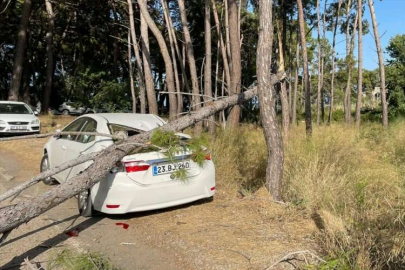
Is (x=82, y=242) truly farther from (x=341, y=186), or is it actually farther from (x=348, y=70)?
(x=348, y=70)

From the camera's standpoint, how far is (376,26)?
626 inches

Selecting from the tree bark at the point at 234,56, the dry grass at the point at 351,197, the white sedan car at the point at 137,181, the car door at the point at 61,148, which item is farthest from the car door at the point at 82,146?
Answer: the tree bark at the point at 234,56

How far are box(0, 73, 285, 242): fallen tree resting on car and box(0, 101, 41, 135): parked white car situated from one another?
11.3 m

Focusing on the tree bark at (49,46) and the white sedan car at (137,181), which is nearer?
the white sedan car at (137,181)

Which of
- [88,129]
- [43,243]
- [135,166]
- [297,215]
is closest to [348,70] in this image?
[297,215]

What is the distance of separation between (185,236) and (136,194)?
2.87 feet

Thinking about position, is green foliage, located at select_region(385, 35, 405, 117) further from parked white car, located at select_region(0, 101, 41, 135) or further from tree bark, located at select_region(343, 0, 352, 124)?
parked white car, located at select_region(0, 101, 41, 135)

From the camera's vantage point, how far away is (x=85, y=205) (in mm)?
→ 5191

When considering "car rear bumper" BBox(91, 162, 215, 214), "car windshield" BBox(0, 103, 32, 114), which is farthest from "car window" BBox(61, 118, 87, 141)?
"car windshield" BBox(0, 103, 32, 114)

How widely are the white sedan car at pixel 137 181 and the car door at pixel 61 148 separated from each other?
0.48 metres

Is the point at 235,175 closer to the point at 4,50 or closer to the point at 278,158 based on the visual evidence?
the point at 278,158

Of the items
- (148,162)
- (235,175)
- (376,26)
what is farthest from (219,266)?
(376,26)

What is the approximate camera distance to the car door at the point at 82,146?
17.4 feet

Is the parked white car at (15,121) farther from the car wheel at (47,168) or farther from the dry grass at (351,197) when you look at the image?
the dry grass at (351,197)
